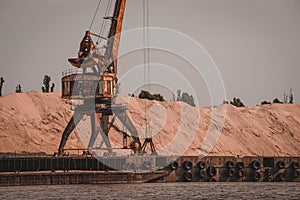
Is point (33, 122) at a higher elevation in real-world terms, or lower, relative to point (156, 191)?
higher

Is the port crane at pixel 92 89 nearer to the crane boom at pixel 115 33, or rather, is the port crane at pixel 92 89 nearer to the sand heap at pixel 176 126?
the crane boom at pixel 115 33

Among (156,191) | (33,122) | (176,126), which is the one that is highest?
(33,122)

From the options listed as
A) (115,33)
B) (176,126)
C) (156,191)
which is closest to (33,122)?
(176,126)

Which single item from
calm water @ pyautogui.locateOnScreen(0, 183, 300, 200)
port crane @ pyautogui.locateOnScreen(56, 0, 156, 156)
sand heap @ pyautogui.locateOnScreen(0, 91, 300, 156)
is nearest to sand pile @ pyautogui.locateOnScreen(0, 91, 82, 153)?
sand heap @ pyautogui.locateOnScreen(0, 91, 300, 156)

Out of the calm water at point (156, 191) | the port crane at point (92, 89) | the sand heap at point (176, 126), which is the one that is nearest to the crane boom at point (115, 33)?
the port crane at point (92, 89)

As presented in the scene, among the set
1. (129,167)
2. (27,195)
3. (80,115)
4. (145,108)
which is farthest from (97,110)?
(145,108)

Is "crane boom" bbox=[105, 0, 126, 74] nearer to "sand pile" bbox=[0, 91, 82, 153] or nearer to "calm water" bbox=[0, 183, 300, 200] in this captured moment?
"calm water" bbox=[0, 183, 300, 200]

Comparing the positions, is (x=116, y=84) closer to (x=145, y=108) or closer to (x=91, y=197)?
(x=91, y=197)

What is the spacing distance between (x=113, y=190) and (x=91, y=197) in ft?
25.9

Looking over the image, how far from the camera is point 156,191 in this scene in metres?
67.1

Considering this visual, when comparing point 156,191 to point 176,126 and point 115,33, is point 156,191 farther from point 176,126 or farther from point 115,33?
point 176,126

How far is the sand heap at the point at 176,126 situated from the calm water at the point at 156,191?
120ft

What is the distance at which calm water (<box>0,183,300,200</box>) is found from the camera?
202 feet

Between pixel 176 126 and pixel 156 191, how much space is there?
64.9 m
